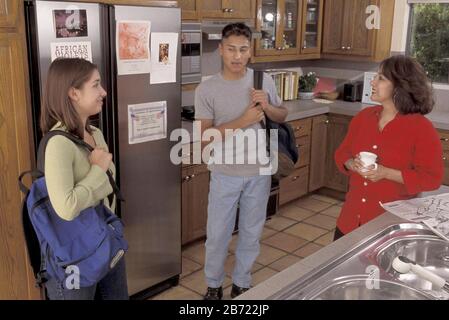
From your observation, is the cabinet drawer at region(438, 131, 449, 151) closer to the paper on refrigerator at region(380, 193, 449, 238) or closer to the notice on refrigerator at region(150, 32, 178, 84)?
the paper on refrigerator at region(380, 193, 449, 238)

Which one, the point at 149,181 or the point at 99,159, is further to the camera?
the point at 149,181

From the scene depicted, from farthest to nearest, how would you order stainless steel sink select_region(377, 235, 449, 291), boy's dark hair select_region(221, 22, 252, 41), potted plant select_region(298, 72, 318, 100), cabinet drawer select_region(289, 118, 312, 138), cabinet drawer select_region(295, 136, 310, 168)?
potted plant select_region(298, 72, 318, 100), cabinet drawer select_region(295, 136, 310, 168), cabinet drawer select_region(289, 118, 312, 138), boy's dark hair select_region(221, 22, 252, 41), stainless steel sink select_region(377, 235, 449, 291)

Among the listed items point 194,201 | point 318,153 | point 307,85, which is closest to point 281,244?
point 194,201

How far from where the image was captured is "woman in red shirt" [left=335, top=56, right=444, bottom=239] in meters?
1.87

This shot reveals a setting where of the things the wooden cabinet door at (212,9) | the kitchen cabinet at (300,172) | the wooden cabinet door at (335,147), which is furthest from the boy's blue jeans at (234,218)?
the wooden cabinet door at (335,147)

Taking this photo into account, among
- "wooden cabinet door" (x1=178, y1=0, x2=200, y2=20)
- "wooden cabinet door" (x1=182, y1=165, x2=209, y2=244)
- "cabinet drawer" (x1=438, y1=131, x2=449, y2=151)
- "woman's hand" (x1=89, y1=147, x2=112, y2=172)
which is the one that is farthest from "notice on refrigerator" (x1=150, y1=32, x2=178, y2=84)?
"cabinet drawer" (x1=438, y1=131, x2=449, y2=151)

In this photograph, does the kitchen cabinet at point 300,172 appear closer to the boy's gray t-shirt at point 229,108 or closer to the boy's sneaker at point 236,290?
the boy's sneaker at point 236,290

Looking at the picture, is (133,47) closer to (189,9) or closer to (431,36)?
(189,9)

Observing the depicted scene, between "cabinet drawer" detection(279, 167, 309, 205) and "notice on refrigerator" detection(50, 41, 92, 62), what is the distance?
7.85ft

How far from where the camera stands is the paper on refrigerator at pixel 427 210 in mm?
1639

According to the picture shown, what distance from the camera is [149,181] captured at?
8.90ft

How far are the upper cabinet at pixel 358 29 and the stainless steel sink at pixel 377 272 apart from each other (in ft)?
10.7

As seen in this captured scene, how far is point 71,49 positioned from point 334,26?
3172 mm
